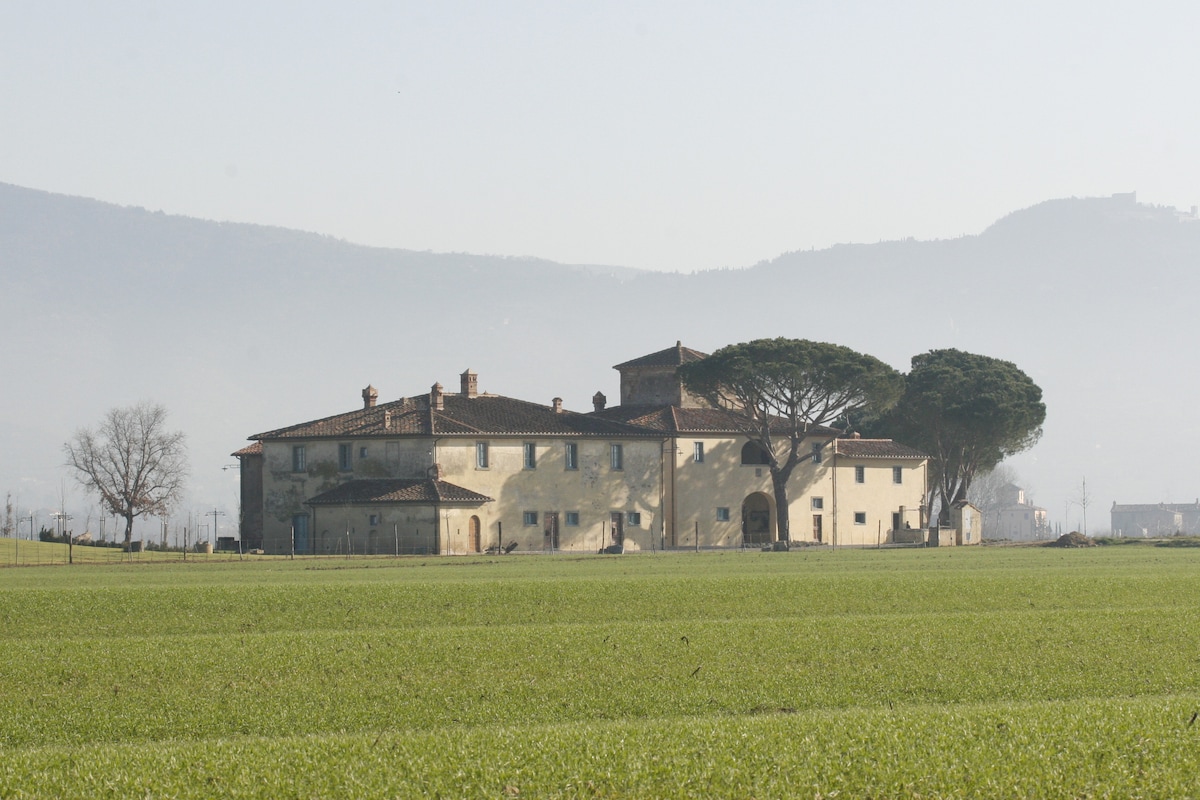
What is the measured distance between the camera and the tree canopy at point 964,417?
99625 mm

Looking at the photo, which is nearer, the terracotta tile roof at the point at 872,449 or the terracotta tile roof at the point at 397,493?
the terracotta tile roof at the point at 397,493

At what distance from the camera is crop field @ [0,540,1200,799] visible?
15.3 m

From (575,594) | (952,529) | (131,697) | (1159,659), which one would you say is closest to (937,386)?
(952,529)

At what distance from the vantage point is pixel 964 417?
10000 centimetres

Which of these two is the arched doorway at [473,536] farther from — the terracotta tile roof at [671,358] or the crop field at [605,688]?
the crop field at [605,688]

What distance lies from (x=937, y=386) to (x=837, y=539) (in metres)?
15.2

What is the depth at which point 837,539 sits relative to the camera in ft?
302

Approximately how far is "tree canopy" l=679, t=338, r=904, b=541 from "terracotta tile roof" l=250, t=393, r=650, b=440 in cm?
624

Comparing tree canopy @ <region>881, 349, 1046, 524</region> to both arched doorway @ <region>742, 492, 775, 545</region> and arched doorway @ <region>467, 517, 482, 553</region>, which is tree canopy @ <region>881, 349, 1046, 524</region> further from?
arched doorway @ <region>467, 517, 482, 553</region>

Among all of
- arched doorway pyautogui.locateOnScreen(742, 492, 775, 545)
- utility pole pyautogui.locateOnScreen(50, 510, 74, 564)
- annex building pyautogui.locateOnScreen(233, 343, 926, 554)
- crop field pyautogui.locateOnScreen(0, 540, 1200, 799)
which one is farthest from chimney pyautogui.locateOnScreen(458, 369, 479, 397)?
crop field pyautogui.locateOnScreen(0, 540, 1200, 799)

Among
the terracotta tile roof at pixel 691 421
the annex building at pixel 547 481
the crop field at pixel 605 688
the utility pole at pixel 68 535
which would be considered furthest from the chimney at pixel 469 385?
the crop field at pixel 605 688

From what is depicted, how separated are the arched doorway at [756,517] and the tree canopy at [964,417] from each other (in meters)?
14.0

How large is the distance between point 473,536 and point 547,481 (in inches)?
252

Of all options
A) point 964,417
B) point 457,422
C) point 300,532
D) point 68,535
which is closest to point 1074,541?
point 964,417
